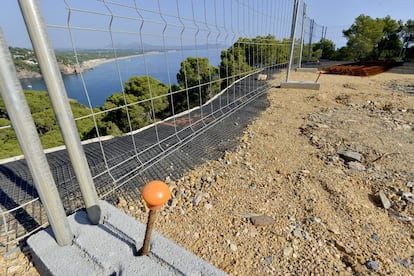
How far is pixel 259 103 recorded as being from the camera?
173 inches

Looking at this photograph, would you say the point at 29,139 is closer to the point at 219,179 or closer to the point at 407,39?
the point at 219,179

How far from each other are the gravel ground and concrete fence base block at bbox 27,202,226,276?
253 mm

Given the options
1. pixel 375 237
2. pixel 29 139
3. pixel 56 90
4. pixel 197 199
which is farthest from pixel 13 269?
pixel 375 237

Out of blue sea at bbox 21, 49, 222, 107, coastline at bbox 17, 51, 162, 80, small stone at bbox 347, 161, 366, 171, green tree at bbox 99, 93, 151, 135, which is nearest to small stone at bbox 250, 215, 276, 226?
small stone at bbox 347, 161, 366, 171

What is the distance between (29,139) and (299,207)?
166 cm

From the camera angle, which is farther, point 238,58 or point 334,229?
point 238,58

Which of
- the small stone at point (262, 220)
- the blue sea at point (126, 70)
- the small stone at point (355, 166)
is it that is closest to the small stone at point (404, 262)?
the small stone at point (262, 220)

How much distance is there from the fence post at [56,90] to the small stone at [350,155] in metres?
2.39

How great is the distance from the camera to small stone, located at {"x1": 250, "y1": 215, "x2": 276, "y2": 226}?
1.45m

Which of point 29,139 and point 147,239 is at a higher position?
point 29,139

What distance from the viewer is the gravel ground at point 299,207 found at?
121cm

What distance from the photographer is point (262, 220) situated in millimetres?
1477

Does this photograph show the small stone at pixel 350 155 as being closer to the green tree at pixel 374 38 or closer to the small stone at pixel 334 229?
the small stone at pixel 334 229

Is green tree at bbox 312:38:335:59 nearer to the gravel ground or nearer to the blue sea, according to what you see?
the gravel ground
